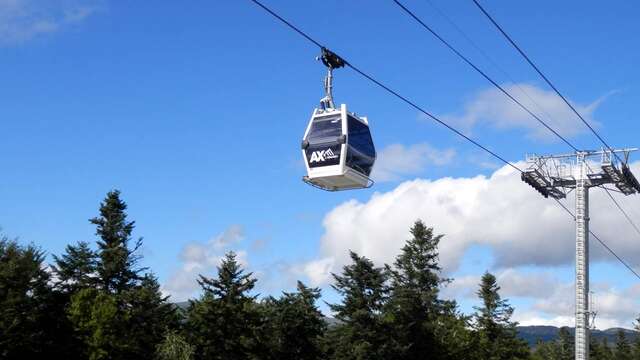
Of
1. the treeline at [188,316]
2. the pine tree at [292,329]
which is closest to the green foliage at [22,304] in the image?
the treeline at [188,316]

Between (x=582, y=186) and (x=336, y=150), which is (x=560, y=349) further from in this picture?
(x=336, y=150)

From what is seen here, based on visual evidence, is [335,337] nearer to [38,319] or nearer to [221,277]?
[221,277]

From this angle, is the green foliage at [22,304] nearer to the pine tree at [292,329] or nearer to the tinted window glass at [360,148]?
the pine tree at [292,329]

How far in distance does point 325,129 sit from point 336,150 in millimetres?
795

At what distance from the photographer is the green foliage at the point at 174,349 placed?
2447 inches

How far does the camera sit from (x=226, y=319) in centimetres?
7025

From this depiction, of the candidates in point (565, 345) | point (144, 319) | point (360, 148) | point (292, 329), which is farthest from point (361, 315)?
point (565, 345)

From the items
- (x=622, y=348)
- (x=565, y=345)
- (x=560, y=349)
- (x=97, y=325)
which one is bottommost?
(x=97, y=325)

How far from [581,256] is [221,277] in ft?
105

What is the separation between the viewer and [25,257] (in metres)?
62.5

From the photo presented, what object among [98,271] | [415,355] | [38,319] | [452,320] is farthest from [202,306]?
[452,320]

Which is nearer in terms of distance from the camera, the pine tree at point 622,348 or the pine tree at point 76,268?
the pine tree at point 76,268

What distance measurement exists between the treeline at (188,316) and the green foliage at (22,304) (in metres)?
0.08

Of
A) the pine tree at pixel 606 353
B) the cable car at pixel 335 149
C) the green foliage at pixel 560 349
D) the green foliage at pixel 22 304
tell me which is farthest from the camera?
the pine tree at pixel 606 353
